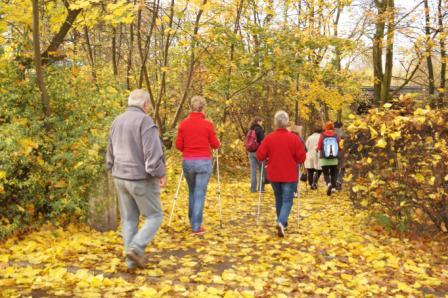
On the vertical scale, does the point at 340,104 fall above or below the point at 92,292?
above

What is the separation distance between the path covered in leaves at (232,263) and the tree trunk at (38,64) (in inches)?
72.8

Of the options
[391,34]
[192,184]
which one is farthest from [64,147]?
[391,34]

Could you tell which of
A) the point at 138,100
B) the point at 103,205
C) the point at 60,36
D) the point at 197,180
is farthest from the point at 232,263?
the point at 60,36

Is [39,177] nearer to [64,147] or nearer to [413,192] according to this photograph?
[64,147]

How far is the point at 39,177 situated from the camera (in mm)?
6230

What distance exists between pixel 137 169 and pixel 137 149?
0.22 metres

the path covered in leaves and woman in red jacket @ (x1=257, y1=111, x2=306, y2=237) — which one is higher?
woman in red jacket @ (x1=257, y1=111, x2=306, y2=237)

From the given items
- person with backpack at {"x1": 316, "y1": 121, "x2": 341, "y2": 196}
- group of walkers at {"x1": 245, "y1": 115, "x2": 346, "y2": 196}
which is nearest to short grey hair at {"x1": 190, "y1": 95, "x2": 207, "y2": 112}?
group of walkers at {"x1": 245, "y1": 115, "x2": 346, "y2": 196}

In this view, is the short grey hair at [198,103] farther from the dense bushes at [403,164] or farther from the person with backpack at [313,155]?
the person with backpack at [313,155]

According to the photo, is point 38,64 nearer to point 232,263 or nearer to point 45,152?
point 45,152

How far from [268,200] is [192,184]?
4194mm

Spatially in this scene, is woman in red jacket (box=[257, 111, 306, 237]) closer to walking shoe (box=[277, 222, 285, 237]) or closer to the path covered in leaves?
walking shoe (box=[277, 222, 285, 237])

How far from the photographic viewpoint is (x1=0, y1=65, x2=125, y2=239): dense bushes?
609 centimetres

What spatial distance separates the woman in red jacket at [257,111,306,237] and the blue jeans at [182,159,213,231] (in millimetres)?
953
